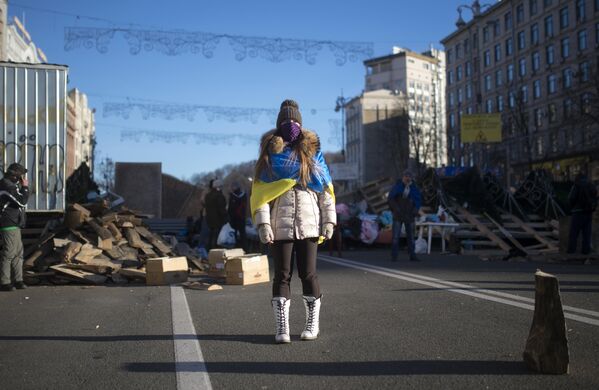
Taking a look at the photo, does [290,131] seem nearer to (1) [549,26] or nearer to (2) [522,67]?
(1) [549,26]

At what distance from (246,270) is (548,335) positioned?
6035mm

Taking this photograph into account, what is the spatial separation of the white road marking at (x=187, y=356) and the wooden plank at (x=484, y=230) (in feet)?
36.9

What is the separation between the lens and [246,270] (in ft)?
30.3

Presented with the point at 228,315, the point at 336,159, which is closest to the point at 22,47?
the point at 228,315

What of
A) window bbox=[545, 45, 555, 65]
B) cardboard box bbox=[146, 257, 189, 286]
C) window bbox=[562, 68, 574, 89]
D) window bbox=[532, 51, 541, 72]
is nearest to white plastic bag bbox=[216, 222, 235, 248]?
cardboard box bbox=[146, 257, 189, 286]

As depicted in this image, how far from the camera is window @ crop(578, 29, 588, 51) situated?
57.5m

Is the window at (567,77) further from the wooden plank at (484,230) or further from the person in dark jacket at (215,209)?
the person in dark jacket at (215,209)

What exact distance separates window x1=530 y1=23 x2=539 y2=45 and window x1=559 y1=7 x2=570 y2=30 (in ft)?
14.8

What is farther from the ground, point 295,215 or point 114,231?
point 295,215

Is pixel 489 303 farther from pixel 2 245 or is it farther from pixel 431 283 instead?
pixel 2 245

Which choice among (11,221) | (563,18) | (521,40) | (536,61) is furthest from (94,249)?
(521,40)

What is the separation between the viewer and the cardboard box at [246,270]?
9.19 metres

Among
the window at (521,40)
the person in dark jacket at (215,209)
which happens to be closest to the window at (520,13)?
the window at (521,40)

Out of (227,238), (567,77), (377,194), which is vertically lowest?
(227,238)
